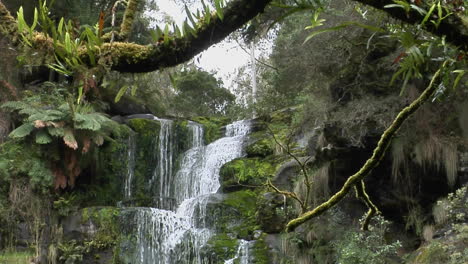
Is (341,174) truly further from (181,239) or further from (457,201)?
(181,239)

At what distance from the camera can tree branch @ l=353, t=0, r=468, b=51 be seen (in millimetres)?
1219

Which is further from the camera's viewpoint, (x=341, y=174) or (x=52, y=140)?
(x=52, y=140)

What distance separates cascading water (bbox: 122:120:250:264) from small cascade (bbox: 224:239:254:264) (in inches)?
31.8

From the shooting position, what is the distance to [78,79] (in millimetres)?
1665

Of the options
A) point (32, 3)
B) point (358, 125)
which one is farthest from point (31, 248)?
point (358, 125)

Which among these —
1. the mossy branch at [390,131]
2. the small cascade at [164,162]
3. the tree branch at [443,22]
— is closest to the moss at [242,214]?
the small cascade at [164,162]

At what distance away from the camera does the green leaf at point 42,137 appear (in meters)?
10.7

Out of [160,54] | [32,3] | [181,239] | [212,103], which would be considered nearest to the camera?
[160,54]

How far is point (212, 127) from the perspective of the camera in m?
16.3

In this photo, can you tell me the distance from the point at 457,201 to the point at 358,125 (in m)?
1.96

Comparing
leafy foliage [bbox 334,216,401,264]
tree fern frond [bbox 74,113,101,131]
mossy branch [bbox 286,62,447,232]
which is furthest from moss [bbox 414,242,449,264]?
tree fern frond [bbox 74,113,101,131]

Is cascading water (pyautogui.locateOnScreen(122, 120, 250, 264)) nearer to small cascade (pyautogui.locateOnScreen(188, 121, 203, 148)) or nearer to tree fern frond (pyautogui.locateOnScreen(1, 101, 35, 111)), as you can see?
small cascade (pyautogui.locateOnScreen(188, 121, 203, 148))

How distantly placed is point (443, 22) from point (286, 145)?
142 inches

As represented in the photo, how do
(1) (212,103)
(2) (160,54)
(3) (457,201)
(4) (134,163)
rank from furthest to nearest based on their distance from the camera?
(1) (212,103) → (4) (134,163) → (3) (457,201) → (2) (160,54)
